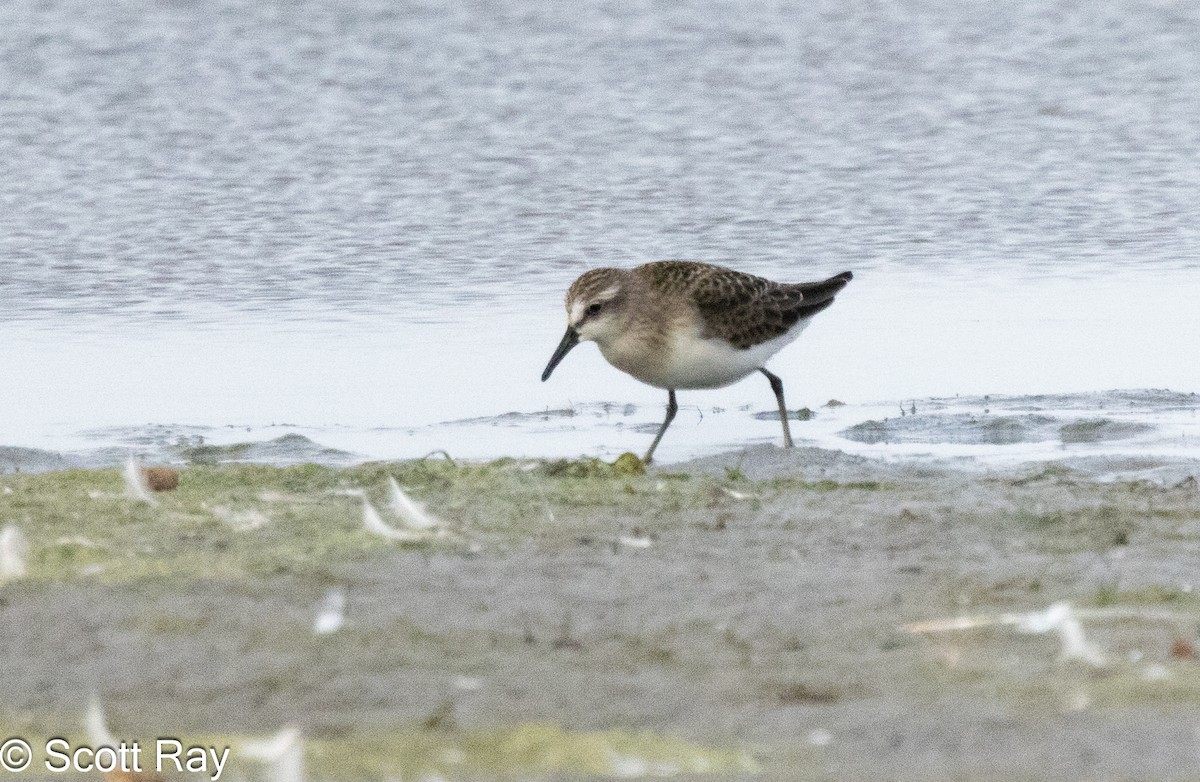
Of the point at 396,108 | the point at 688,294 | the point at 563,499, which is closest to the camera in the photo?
the point at 563,499

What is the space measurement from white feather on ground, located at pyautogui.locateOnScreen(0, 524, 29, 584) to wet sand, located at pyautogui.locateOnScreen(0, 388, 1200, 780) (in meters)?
0.04

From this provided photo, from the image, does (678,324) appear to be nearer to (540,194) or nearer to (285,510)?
(285,510)

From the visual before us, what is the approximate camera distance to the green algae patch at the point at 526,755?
355 centimetres

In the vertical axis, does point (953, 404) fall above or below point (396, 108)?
below

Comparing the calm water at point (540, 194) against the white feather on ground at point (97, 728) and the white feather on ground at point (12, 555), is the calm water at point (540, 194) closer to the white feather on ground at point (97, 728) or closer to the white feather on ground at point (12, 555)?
the white feather on ground at point (12, 555)

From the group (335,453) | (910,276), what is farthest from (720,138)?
(335,453)

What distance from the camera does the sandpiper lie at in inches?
316

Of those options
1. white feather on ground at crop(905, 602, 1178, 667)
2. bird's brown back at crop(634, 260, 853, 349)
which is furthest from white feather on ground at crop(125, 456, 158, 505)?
bird's brown back at crop(634, 260, 853, 349)

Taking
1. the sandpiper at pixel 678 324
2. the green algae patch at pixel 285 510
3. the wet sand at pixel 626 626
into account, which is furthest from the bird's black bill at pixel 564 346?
the wet sand at pixel 626 626

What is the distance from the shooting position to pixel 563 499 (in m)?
5.91

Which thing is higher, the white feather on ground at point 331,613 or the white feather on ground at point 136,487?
the white feather on ground at point 331,613

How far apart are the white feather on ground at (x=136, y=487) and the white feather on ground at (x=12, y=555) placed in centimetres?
74

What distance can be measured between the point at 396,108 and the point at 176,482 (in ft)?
25.9

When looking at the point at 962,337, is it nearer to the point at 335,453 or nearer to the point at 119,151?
the point at 335,453
